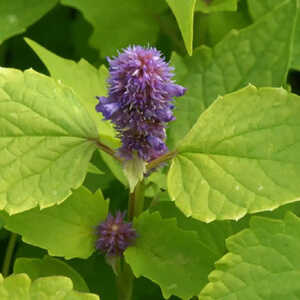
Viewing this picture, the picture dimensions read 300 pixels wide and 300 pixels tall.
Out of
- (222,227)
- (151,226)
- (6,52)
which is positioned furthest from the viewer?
(6,52)

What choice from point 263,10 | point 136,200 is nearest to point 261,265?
point 136,200

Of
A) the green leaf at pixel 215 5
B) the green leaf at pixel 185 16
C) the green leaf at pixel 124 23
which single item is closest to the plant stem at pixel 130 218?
the green leaf at pixel 185 16

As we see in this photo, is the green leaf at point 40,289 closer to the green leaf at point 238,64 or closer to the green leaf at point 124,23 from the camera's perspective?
the green leaf at point 238,64

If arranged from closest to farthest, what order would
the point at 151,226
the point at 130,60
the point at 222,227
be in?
1. the point at 130,60
2. the point at 151,226
3. the point at 222,227

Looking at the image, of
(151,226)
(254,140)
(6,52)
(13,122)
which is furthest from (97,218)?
(6,52)

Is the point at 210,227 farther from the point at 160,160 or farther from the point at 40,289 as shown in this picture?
the point at 40,289

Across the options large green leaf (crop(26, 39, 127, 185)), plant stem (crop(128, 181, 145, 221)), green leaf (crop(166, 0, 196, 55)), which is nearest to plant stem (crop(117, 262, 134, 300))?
plant stem (crop(128, 181, 145, 221))

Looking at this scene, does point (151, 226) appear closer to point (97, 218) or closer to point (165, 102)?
point (97, 218)
